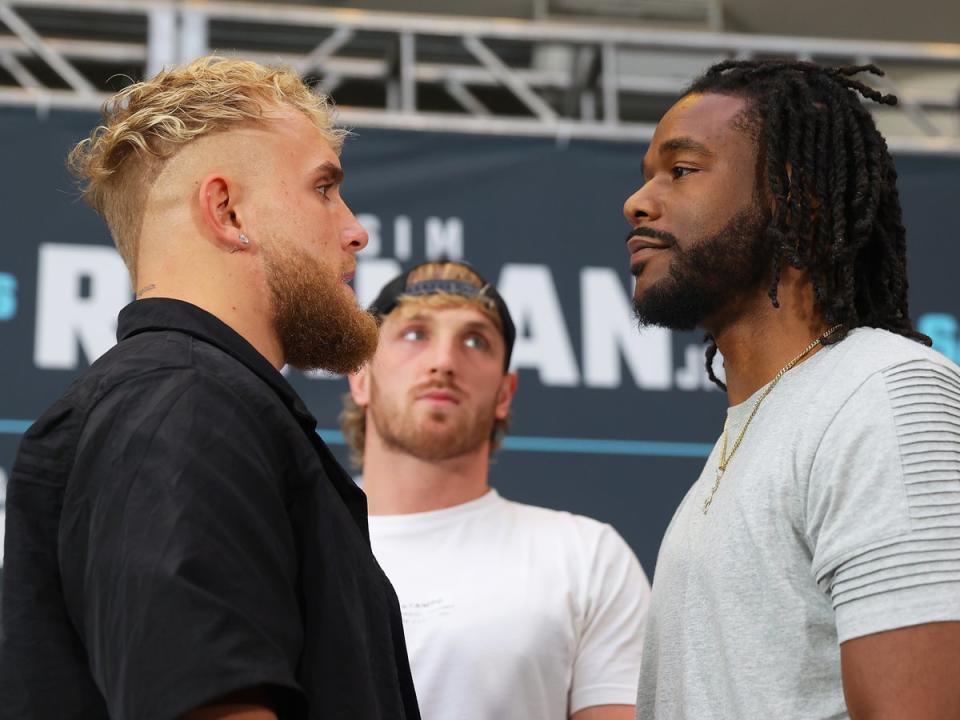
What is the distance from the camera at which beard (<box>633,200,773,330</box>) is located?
1.88 meters

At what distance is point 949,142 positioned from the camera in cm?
426

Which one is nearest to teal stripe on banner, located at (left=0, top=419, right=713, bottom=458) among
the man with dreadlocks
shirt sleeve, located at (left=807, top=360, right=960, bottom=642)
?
the man with dreadlocks

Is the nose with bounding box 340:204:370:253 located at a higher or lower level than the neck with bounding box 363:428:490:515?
higher

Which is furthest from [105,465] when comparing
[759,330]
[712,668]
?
[759,330]

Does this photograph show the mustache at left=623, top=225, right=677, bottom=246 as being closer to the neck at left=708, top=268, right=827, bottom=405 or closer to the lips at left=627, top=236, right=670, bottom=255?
the lips at left=627, top=236, right=670, bottom=255

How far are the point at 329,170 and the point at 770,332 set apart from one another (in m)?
0.67

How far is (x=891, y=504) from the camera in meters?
1.50

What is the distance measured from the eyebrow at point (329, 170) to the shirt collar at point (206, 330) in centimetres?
31

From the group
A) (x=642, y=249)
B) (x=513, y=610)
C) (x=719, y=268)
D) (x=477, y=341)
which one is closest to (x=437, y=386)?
(x=477, y=341)

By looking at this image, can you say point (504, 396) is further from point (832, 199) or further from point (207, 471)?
point (207, 471)

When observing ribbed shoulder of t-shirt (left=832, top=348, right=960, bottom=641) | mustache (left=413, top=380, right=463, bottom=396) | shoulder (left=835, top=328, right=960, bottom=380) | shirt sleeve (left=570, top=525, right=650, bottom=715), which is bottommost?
shirt sleeve (left=570, top=525, right=650, bottom=715)

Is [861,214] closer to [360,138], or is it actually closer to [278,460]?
[278,460]

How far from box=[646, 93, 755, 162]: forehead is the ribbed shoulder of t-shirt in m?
0.51

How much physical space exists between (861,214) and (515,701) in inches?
47.5
